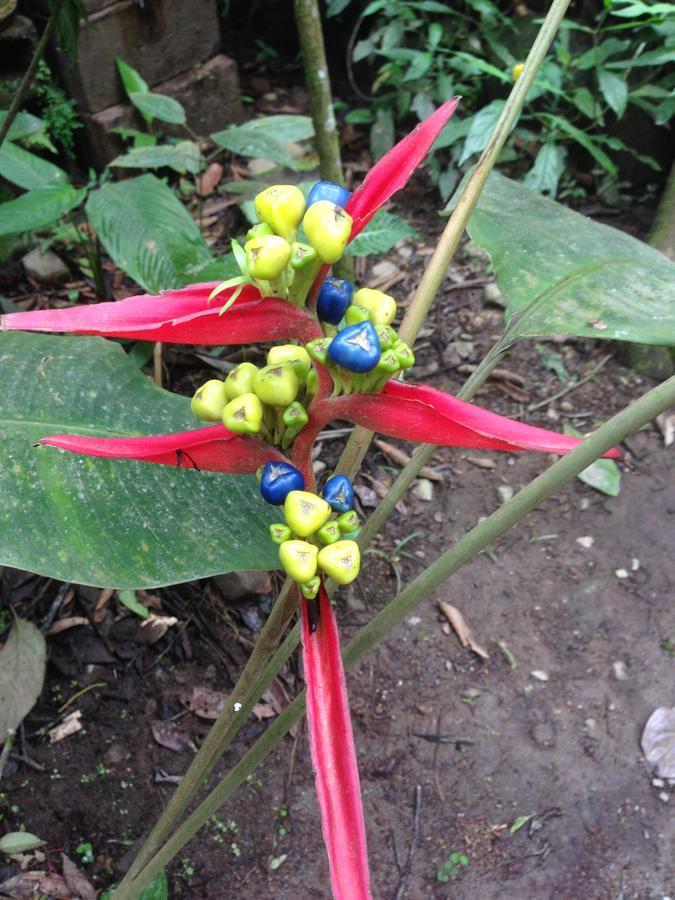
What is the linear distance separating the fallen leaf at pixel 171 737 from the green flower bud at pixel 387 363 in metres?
0.91

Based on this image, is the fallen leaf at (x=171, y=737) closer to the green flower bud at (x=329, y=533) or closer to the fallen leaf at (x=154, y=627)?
the fallen leaf at (x=154, y=627)

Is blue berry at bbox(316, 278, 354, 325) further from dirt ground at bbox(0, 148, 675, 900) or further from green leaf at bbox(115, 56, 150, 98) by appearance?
green leaf at bbox(115, 56, 150, 98)

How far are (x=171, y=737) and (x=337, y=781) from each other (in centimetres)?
81

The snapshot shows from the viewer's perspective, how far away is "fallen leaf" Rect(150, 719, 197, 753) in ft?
4.19

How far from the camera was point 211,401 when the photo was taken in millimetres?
597

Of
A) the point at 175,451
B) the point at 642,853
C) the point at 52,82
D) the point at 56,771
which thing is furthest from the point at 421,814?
the point at 52,82

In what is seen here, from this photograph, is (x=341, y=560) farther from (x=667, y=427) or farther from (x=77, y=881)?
(x=667, y=427)

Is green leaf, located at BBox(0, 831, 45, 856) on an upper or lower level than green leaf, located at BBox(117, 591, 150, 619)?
lower

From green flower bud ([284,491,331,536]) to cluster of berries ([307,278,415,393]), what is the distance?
8cm

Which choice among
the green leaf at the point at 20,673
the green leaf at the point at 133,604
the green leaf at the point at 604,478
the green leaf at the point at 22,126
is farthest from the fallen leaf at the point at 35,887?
the green leaf at the point at 22,126

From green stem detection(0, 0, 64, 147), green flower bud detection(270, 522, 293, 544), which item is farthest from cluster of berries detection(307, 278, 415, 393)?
green stem detection(0, 0, 64, 147)

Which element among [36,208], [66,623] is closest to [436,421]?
[66,623]

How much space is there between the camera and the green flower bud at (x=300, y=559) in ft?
1.83

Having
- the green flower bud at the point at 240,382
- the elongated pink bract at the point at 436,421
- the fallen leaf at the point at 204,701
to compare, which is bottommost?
the fallen leaf at the point at 204,701
